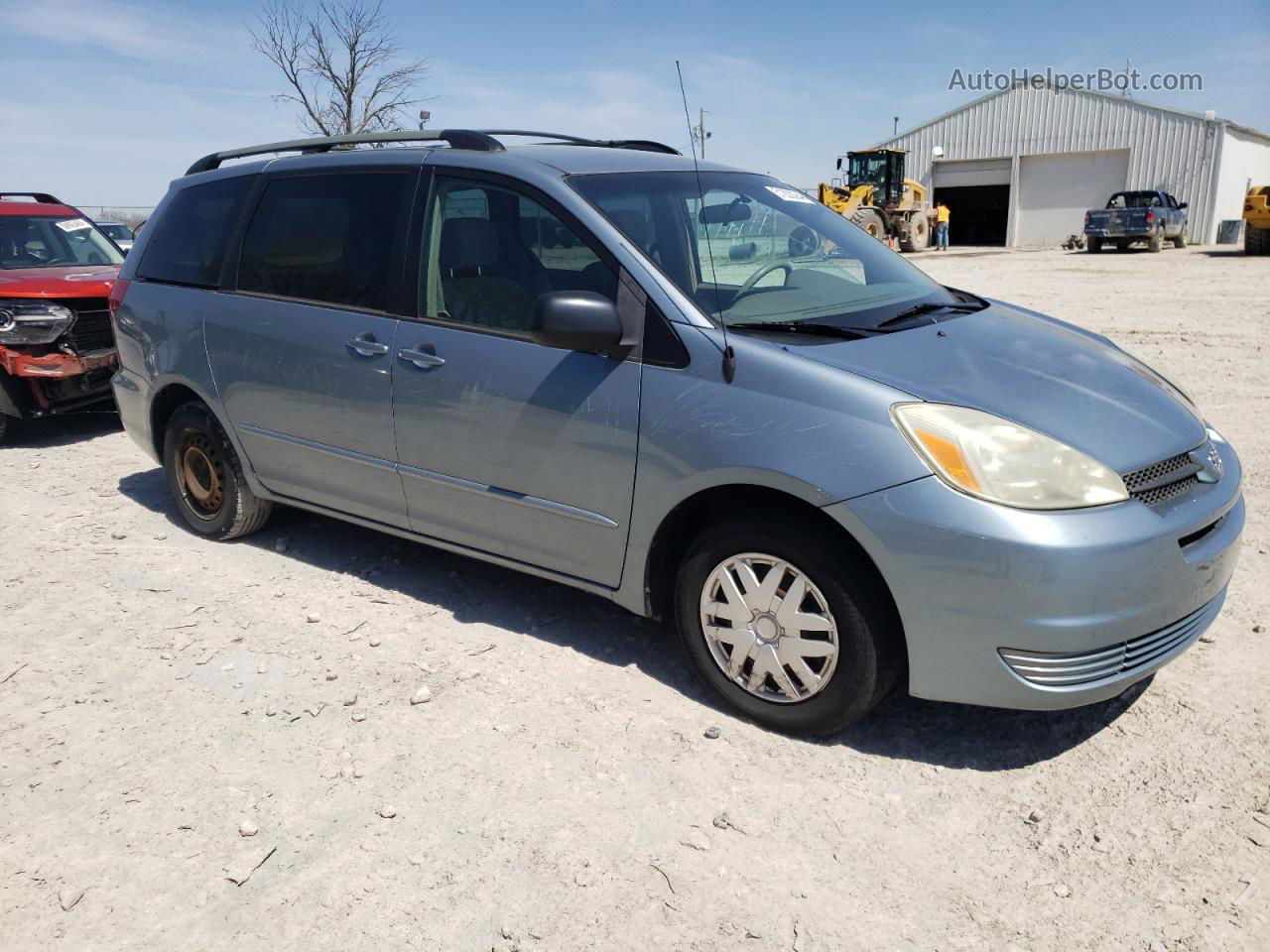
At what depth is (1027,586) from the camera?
8.63ft

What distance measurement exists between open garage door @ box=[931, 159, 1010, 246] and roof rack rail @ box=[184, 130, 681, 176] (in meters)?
40.8

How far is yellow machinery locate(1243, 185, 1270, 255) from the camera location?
2688 cm

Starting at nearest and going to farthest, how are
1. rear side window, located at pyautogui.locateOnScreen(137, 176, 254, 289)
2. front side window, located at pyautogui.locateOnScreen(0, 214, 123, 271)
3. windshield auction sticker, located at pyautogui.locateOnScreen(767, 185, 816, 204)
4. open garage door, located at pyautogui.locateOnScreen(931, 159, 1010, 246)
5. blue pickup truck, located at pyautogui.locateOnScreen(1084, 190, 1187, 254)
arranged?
windshield auction sticker, located at pyautogui.locateOnScreen(767, 185, 816, 204), rear side window, located at pyautogui.locateOnScreen(137, 176, 254, 289), front side window, located at pyautogui.locateOnScreen(0, 214, 123, 271), blue pickup truck, located at pyautogui.locateOnScreen(1084, 190, 1187, 254), open garage door, located at pyautogui.locateOnScreen(931, 159, 1010, 246)

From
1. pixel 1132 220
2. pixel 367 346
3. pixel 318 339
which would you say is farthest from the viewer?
pixel 1132 220

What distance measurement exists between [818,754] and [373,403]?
2.19 meters

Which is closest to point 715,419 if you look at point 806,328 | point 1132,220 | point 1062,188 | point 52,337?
point 806,328

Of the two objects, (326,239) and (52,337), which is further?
(52,337)

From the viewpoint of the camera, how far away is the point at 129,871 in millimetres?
2627

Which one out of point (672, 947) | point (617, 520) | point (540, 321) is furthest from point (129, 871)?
point (540, 321)

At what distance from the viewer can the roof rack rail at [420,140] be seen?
394 centimetres

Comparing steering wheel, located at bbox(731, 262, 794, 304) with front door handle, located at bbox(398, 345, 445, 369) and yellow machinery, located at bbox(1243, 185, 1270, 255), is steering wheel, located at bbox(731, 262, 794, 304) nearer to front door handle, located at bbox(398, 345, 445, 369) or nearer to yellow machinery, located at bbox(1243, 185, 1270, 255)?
front door handle, located at bbox(398, 345, 445, 369)

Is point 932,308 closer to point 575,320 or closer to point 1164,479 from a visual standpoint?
point 1164,479

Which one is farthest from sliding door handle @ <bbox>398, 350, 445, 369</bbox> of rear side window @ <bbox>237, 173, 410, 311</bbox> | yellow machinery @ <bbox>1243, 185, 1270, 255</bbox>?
yellow machinery @ <bbox>1243, 185, 1270, 255</bbox>

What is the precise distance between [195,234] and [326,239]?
1079mm
